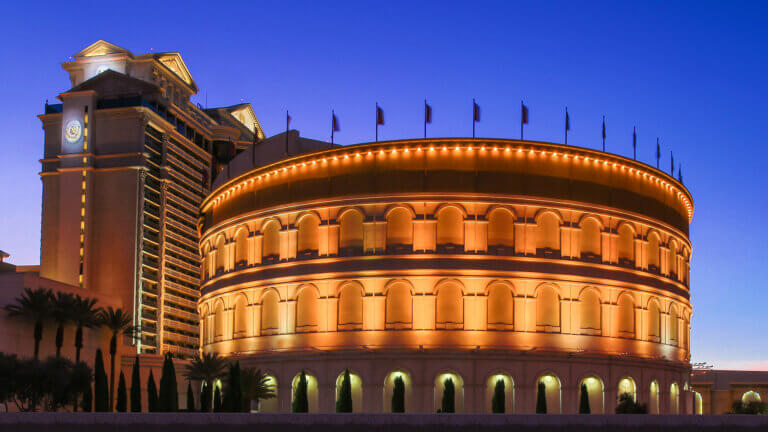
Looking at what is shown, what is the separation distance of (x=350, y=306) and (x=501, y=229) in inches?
361

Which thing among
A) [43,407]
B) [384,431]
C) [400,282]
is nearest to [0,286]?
[43,407]

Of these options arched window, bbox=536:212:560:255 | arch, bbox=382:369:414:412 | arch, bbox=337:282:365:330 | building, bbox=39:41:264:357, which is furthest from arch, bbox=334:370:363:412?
building, bbox=39:41:264:357

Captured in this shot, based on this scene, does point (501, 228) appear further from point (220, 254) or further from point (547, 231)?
point (220, 254)

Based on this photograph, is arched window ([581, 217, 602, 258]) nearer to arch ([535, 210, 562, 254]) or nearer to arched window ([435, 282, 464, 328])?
arch ([535, 210, 562, 254])

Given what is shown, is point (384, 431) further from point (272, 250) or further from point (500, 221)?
point (272, 250)

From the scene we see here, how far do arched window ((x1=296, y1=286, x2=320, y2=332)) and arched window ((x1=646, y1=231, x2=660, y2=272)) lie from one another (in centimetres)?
1958

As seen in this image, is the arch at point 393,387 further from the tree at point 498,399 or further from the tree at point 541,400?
the tree at point 541,400

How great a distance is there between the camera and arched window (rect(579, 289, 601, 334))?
1987 inches

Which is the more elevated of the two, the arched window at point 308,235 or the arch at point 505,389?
the arched window at point 308,235

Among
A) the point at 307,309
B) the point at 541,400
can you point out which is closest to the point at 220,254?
the point at 307,309

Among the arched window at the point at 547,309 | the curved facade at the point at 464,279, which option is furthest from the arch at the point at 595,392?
the arched window at the point at 547,309

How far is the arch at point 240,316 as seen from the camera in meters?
55.8

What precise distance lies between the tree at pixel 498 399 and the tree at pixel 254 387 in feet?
39.8

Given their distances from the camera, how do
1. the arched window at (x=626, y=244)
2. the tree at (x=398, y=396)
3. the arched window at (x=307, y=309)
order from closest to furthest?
the tree at (x=398, y=396) → the arched window at (x=307, y=309) → the arched window at (x=626, y=244)
